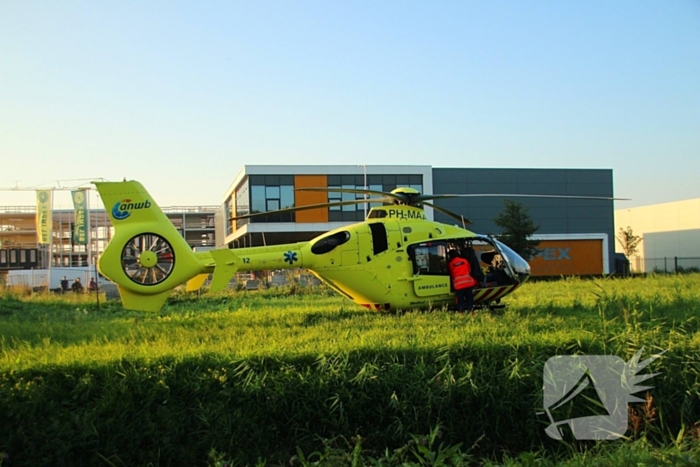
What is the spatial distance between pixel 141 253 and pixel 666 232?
72.2 meters

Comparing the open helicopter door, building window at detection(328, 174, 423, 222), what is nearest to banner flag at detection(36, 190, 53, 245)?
building window at detection(328, 174, 423, 222)

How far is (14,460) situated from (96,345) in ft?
10.2

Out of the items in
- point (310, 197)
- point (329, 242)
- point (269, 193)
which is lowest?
point (329, 242)

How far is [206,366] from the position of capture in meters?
8.09

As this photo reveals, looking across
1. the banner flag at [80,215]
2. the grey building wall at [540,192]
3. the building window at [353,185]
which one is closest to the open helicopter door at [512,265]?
the building window at [353,185]

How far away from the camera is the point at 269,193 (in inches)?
1951

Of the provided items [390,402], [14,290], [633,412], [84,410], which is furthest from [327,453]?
[14,290]

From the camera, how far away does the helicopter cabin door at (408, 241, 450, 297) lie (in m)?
14.2

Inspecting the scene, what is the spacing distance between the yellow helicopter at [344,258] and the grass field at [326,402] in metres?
3.70

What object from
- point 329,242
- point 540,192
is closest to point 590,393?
point 329,242

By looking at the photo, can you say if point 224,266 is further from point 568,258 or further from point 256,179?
point 568,258

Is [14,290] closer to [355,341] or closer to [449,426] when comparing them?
[355,341]

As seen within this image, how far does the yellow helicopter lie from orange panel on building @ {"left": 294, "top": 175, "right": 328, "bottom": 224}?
111 feet

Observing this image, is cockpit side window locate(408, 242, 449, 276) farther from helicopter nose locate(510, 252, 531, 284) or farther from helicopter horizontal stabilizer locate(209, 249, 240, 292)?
→ helicopter horizontal stabilizer locate(209, 249, 240, 292)
